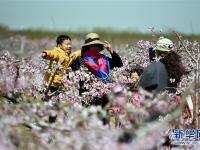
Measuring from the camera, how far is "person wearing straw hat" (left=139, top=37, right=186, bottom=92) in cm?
812

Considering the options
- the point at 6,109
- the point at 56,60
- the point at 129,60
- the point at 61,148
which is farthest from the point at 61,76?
the point at 61,148

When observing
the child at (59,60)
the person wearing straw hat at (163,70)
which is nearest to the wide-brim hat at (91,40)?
the child at (59,60)

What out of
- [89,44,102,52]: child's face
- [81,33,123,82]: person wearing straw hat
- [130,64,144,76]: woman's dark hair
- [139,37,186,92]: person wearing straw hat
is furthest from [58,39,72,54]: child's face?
[139,37,186,92]: person wearing straw hat

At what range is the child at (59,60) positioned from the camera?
34.6 ft

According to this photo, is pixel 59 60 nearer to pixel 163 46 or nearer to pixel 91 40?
pixel 91 40

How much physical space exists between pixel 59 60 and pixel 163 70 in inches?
118

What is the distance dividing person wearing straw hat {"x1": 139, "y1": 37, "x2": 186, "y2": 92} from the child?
2283 mm

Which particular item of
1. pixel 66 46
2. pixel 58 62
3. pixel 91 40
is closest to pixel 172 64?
pixel 91 40

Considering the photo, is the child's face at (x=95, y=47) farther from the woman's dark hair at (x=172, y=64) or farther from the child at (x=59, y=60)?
the woman's dark hair at (x=172, y=64)

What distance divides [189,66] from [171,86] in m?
1.91

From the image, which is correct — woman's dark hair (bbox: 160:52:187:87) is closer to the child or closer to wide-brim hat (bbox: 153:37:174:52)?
wide-brim hat (bbox: 153:37:174:52)

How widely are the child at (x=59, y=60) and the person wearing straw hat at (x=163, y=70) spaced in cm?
228

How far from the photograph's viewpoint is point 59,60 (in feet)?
35.1

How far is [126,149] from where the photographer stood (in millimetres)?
5676
